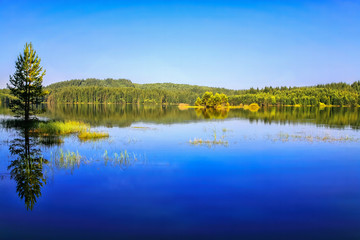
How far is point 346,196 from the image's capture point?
13516 millimetres

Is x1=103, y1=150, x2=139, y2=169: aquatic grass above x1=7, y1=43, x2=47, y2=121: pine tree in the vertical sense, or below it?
below

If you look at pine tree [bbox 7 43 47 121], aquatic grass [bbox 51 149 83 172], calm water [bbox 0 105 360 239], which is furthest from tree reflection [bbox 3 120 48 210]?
pine tree [bbox 7 43 47 121]

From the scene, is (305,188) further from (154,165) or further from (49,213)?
(49,213)

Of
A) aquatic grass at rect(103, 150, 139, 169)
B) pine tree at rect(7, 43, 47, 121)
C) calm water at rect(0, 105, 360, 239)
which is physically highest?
pine tree at rect(7, 43, 47, 121)

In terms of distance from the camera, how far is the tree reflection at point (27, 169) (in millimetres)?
13373

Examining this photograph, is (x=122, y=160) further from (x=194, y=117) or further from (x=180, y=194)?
(x=194, y=117)

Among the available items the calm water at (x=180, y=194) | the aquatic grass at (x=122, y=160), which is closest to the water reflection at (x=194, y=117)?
the aquatic grass at (x=122, y=160)

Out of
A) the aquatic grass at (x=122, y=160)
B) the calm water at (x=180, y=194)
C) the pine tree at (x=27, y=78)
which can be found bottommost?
the calm water at (x=180, y=194)

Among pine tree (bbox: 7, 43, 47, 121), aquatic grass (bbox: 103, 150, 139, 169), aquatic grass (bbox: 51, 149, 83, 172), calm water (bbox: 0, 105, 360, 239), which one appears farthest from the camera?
pine tree (bbox: 7, 43, 47, 121)

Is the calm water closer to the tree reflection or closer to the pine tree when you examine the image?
the tree reflection

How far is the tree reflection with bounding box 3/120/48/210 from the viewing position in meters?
13.4

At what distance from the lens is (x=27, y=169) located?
58.0ft

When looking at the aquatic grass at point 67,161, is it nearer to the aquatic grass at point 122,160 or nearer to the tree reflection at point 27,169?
the tree reflection at point 27,169

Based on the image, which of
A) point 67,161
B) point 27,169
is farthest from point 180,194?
point 27,169
